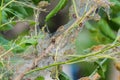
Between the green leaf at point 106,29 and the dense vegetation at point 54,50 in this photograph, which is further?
the green leaf at point 106,29

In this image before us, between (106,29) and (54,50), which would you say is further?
(106,29)

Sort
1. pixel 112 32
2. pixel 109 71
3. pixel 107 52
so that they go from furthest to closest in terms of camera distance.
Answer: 1. pixel 109 71
2. pixel 112 32
3. pixel 107 52

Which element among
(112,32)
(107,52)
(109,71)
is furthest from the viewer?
(109,71)

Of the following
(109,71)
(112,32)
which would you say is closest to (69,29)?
(112,32)

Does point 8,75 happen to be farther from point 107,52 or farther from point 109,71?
point 109,71

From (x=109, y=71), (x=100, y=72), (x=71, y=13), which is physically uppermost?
(x=71, y=13)

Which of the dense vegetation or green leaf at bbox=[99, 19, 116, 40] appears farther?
green leaf at bbox=[99, 19, 116, 40]

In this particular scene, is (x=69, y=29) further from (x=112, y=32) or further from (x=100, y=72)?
(x=112, y=32)

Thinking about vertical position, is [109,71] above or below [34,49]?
below

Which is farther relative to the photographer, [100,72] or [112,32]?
[112,32]

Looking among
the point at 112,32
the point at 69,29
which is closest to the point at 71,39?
the point at 69,29
